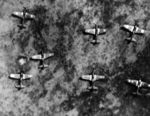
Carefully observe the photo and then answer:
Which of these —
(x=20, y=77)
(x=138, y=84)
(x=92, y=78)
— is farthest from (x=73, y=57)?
(x=138, y=84)

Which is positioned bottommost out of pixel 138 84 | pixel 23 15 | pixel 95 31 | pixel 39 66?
pixel 138 84

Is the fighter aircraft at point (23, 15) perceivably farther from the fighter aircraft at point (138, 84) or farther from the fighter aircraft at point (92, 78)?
the fighter aircraft at point (138, 84)

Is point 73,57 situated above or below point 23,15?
below

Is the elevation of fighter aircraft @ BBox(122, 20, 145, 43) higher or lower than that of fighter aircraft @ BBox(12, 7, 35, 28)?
lower

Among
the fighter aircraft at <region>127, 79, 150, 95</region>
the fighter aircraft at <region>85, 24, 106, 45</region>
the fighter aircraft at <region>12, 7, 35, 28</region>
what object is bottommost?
the fighter aircraft at <region>127, 79, 150, 95</region>

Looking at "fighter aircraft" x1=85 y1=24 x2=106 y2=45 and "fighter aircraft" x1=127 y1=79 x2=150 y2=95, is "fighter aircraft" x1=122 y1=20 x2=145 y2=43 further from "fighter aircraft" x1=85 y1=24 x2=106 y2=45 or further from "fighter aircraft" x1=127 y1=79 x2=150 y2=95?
"fighter aircraft" x1=127 y1=79 x2=150 y2=95

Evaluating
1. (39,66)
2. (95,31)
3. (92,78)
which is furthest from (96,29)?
(39,66)

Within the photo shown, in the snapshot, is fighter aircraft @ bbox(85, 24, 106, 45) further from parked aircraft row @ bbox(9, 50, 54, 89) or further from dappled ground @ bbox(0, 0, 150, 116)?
parked aircraft row @ bbox(9, 50, 54, 89)

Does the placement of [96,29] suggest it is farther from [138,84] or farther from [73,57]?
[138,84]

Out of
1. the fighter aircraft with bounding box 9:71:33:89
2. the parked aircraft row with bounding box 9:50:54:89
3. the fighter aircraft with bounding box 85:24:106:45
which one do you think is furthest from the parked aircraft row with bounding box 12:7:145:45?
the fighter aircraft with bounding box 9:71:33:89

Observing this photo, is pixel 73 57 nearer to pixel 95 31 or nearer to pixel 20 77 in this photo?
pixel 95 31
